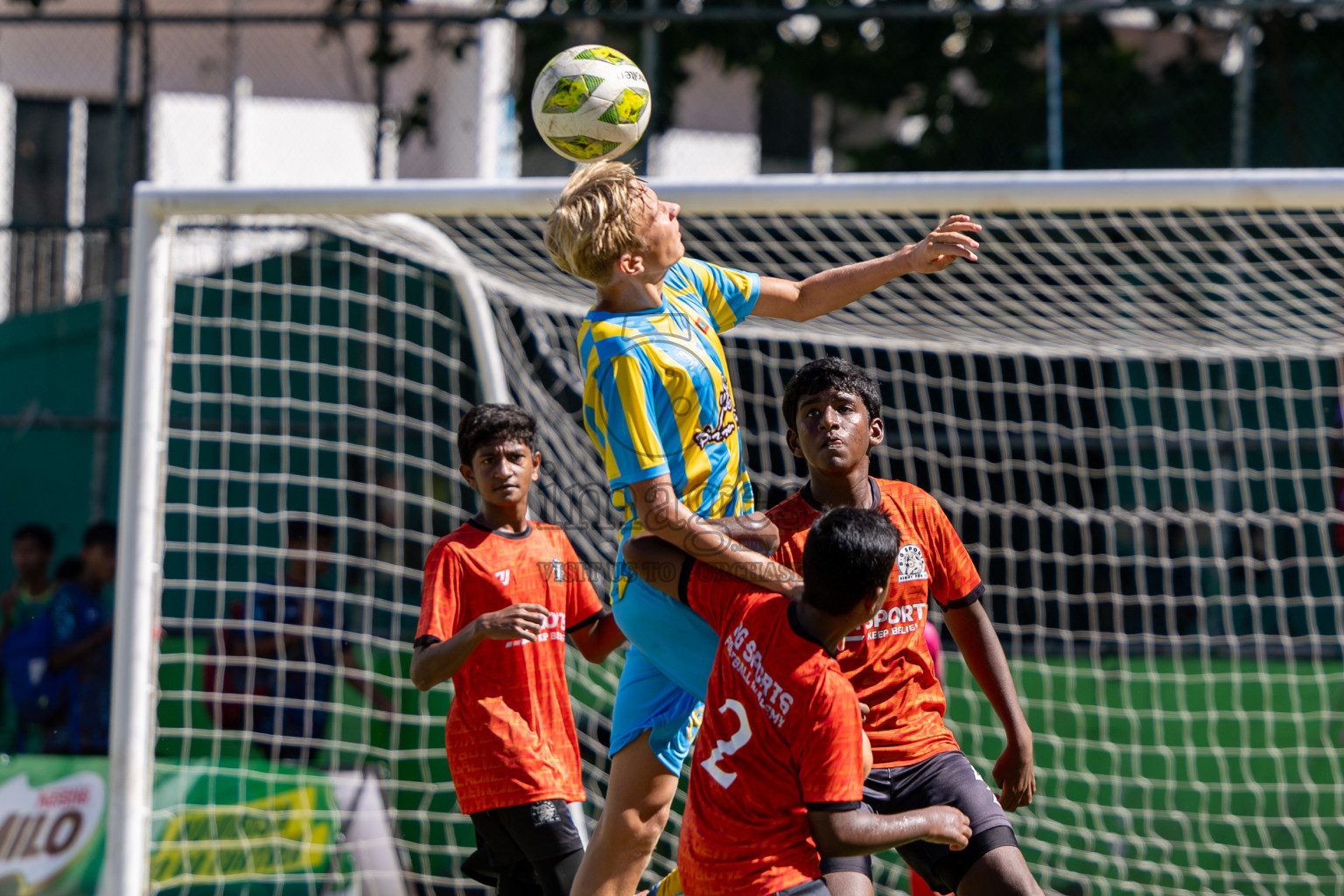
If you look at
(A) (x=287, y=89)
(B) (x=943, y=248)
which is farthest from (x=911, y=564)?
(A) (x=287, y=89)

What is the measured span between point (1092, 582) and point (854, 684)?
4.42 meters

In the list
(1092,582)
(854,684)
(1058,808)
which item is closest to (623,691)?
(854,684)

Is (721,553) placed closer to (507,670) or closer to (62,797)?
(507,670)

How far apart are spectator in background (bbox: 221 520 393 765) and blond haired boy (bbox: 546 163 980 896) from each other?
2.95 m

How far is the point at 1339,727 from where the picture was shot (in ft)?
18.1

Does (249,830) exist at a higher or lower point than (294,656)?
lower

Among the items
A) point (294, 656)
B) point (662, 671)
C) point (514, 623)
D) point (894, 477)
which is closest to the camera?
point (662, 671)

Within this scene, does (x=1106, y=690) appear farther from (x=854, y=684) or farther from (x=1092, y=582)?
(x=854, y=684)

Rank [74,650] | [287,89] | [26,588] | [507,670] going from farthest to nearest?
[287,89] < [26,588] < [74,650] < [507,670]

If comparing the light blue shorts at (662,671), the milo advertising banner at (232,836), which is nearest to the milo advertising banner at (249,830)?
the milo advertising banner at (232,836)

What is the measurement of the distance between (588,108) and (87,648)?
15.9ft

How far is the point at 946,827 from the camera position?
2393 millimetres

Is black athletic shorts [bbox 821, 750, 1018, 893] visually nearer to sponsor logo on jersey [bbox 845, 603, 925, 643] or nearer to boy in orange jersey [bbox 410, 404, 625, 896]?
sponsor logo on jersey [bbox 845, 603, 925, 643]

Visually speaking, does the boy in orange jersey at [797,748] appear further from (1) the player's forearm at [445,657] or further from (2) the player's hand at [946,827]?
(1) the player's forearm at [445,657]
